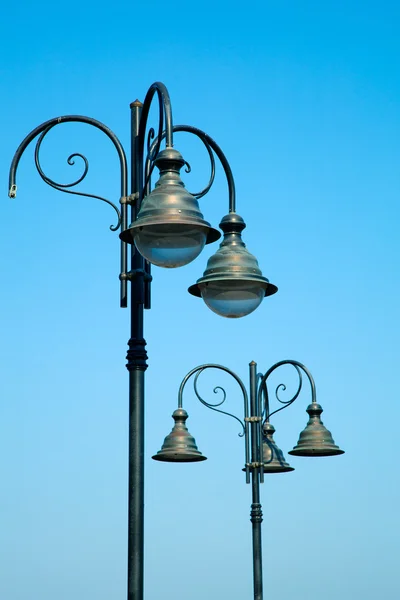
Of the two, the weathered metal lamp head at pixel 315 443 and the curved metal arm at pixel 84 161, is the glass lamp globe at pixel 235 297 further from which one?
the weathered metal lamp head at pixel 315 443

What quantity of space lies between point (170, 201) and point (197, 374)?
7195 millimetres

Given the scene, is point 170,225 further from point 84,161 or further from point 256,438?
point 256,438

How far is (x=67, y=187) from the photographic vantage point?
9.09 metres

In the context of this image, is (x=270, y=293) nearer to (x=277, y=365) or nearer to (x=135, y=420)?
(x=135, y=420)

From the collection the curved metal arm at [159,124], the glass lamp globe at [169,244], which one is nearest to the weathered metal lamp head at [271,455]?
the curved metal arm at [159,124]

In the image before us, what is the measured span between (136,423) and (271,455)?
7.27 m

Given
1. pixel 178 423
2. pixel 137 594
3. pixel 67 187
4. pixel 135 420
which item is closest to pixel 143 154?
pixel 67 187

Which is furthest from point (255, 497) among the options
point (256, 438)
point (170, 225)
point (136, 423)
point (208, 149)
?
point (170, 225)

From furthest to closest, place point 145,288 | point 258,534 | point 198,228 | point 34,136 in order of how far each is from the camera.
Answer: point 258,534 < point 34,136 < point 145,288 < point 198,228

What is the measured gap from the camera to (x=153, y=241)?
7547 mm

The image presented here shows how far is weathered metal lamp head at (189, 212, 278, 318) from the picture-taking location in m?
8.64

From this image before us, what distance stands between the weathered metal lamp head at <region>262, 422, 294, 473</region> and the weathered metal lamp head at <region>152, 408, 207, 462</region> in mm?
1363

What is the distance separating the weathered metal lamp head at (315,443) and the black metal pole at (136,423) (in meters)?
6.15

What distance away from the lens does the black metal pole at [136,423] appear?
7594 millimetres
